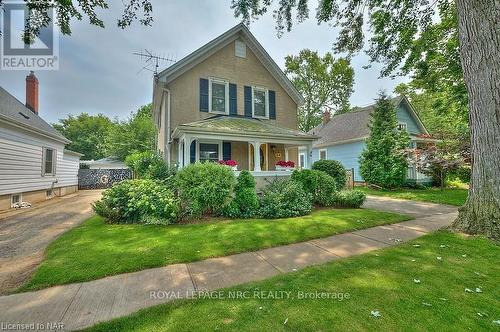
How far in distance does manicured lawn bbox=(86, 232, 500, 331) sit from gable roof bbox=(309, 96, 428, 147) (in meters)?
15.1

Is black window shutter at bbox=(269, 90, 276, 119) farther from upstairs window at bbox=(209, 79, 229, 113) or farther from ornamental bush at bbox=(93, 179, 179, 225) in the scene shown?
ornamental bush at bbox=(93, 179, 179, 225)

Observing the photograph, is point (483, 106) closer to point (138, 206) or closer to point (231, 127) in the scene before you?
point (231, 127)

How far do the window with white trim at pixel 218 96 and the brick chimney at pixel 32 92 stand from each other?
478 inches

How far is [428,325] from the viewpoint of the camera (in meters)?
2.28

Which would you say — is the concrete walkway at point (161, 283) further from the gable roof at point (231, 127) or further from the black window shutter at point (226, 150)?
the black window shutter at point (226, 150)

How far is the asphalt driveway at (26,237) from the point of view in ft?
12.1

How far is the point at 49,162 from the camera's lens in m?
13.0

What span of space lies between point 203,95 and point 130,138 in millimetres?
24212

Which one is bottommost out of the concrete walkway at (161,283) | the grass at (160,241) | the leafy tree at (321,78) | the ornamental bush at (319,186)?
the concrete walkway at (161,283)

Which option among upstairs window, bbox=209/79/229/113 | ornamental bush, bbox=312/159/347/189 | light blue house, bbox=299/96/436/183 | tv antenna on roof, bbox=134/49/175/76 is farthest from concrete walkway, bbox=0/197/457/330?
light blue house, bbox=299/96/436/183

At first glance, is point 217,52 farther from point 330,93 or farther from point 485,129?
point 330,93

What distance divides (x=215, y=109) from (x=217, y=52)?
3.05 m

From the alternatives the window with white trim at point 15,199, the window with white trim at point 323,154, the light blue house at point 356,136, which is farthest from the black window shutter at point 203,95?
the window with white trim at point 323,154

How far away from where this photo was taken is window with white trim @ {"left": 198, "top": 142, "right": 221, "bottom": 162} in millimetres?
11117
